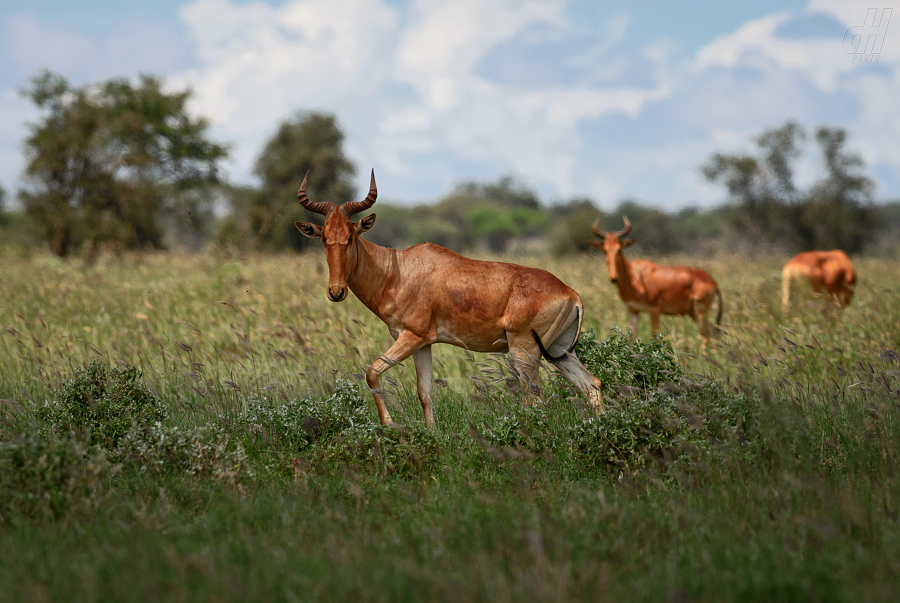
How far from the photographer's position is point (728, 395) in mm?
5648

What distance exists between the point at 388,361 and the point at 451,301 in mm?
760

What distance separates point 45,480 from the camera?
4.50 metres

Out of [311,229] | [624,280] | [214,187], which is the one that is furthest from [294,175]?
[311,229]

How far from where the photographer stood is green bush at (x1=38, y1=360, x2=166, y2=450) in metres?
5.78

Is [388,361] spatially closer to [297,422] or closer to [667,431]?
[297,422]

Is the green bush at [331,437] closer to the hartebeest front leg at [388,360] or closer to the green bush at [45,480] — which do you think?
the hartebeest front leg at [388,360]

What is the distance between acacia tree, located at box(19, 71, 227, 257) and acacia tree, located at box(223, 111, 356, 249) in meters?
4.40

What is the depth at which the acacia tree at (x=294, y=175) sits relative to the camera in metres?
33.2

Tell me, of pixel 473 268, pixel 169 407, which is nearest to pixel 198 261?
pixel 169 407

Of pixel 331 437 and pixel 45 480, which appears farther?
pixel 331 437

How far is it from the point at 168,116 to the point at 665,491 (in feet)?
90.7

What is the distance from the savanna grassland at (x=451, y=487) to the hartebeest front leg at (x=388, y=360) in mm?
150

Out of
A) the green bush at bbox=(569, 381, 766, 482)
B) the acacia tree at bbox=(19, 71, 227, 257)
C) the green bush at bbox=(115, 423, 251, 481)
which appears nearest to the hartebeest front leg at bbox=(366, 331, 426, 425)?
the green bush at bbox=(115, 423, 251, 481)

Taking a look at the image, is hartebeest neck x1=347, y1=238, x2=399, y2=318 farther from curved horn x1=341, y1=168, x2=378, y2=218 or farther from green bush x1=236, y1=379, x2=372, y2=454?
green bush x1=236, y1=379, x2=372, y2=454
